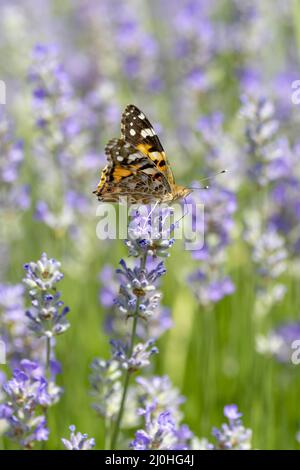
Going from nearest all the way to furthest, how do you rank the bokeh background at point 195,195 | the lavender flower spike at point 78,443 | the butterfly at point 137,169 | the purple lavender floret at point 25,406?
1. the lavender flower spike at point 78,443
2. the purple lavender floret at point 25,406
3. the butterfly at point 137,169
4. the bokeh background at point 195,195

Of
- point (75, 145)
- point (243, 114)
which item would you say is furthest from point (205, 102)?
point (243, 114)

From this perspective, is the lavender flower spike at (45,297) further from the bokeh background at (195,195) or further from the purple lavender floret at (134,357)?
the bokeh background at (195,195)

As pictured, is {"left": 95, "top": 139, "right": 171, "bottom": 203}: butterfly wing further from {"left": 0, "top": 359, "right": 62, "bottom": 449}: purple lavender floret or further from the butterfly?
{"left": 0, "top": 359, "right": 62, "bottom": 449}: purple lavender floret

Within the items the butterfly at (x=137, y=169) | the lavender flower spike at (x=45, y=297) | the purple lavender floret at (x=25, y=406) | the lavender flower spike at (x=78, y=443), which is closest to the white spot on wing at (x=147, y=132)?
the butterfly at (x=137, y=169)

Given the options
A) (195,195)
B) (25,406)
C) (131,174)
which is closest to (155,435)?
(25,406)

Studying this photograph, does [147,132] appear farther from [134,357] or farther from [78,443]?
[78,443]

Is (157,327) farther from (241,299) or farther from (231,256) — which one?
(231,256)
